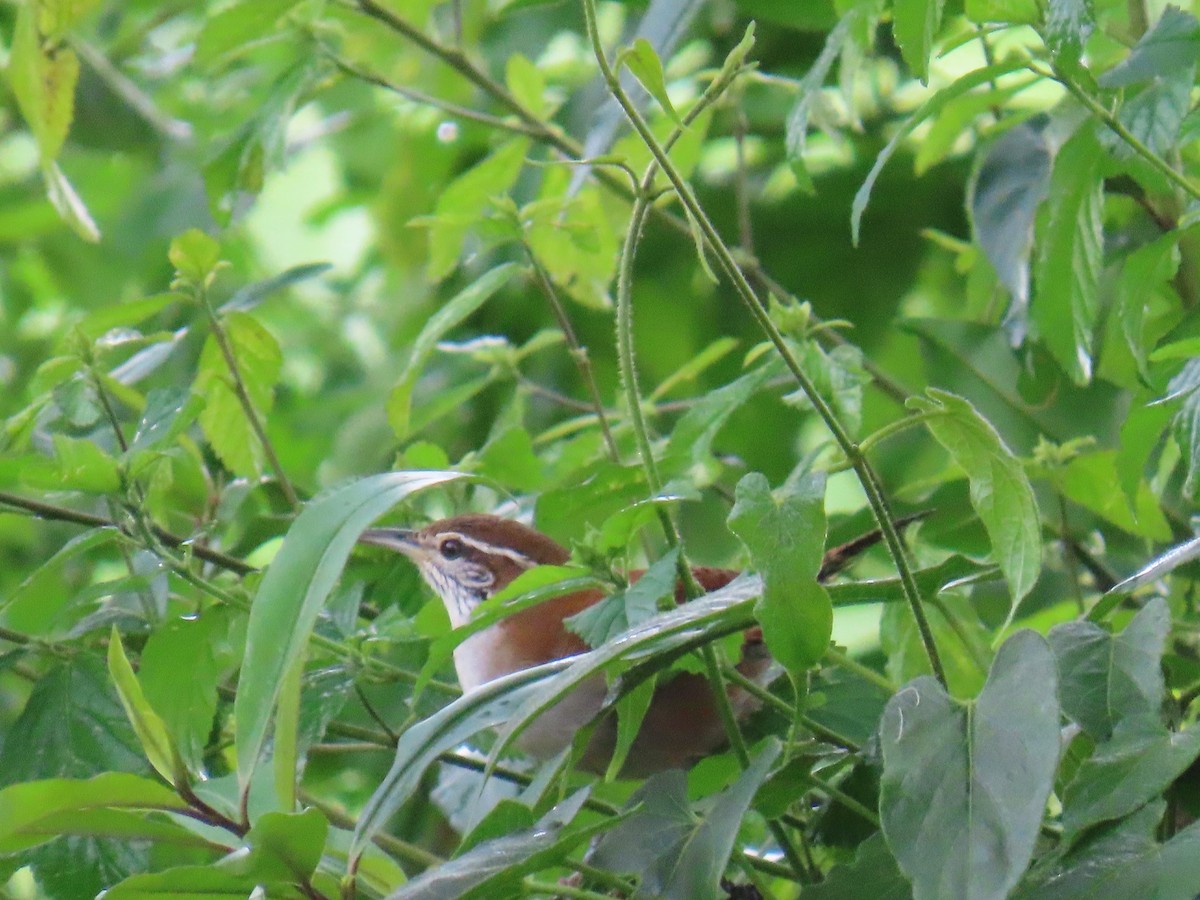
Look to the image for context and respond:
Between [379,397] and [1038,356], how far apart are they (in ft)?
6.08

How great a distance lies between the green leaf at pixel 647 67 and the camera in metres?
1.25

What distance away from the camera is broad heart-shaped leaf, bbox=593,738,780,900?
121cm

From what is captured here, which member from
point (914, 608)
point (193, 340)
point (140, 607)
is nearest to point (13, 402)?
point (193, 340)

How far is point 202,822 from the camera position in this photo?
4.20ft

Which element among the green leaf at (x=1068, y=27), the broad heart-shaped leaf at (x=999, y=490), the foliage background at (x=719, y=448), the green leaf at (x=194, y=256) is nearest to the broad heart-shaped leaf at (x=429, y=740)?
the foliage background at (x=719, y=448)

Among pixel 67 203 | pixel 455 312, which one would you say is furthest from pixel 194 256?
pixel 455 312

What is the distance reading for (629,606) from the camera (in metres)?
1.40

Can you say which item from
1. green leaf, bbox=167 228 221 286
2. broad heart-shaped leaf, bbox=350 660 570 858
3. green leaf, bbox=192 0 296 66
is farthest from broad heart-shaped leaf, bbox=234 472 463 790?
green leaf, bbox=192 0 296 66

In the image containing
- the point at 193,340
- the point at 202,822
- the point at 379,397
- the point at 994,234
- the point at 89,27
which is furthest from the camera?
the point at 89,27

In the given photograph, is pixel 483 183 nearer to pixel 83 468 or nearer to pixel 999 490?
pixel 83 468

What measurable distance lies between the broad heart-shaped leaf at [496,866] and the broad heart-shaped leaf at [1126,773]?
0.39m

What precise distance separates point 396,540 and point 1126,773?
1.47 metres

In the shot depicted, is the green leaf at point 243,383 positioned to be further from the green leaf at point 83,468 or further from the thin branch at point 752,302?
the thin branch at point 752,302

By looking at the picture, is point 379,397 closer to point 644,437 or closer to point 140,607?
point 140,607
